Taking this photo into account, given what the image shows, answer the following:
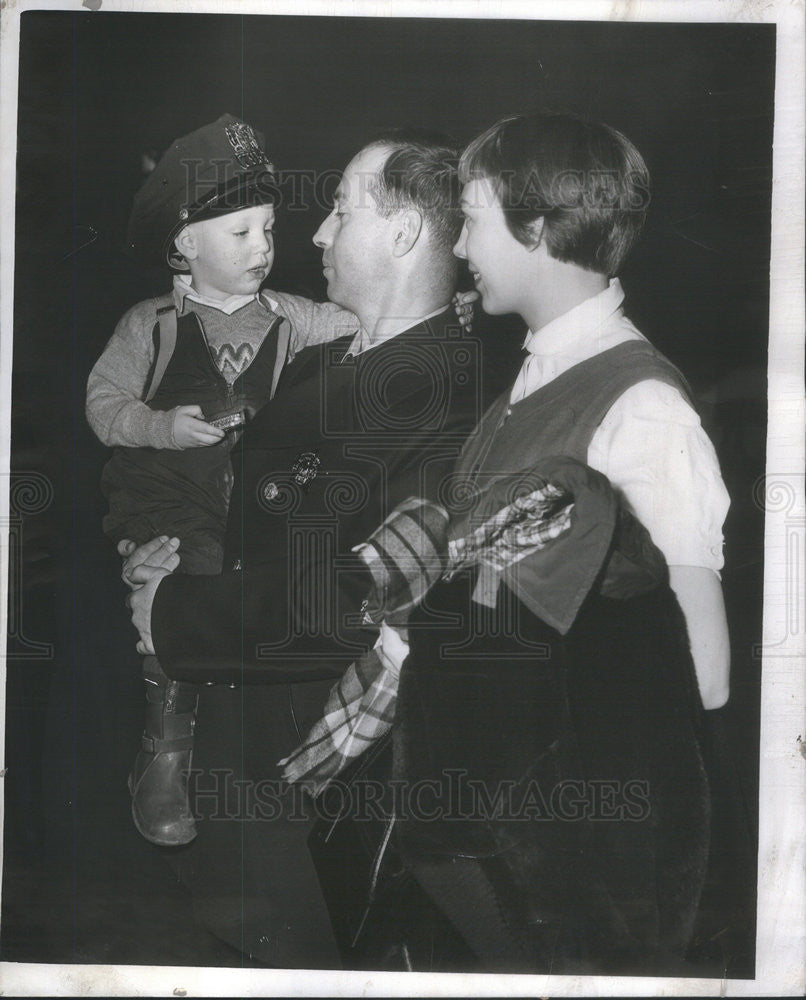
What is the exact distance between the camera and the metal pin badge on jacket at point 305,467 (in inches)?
61.7

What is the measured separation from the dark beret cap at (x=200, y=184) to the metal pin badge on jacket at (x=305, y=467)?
0.44 m

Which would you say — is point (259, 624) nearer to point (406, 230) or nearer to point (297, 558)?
point (297, 558)

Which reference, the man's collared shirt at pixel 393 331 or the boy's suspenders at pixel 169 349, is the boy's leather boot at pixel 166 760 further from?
the man's collared shirt at pixel 393 331

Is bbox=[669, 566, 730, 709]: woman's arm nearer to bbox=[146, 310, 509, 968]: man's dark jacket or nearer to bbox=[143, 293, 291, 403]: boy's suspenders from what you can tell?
bbox=[146, 310, 509, 968]: man's dark jacket

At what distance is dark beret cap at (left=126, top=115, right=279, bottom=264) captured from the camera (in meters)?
Answer: 1.58

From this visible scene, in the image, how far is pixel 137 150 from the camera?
5.33ft

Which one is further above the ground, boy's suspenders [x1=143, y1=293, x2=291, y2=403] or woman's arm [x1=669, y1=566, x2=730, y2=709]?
boy's suspenders [x1=143, y1=293, x2=291, y2=403]

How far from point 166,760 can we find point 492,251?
108cm

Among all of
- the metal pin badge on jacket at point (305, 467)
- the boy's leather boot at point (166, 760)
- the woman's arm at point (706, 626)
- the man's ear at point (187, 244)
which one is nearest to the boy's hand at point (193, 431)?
the metal pin badge on jacket at point (305, 467)

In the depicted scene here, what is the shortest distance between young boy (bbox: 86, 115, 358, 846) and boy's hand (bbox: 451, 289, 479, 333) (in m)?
0.19

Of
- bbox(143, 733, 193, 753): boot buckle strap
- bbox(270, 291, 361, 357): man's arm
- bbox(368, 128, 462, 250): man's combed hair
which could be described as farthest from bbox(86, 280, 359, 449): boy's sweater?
bbox(143, 733, 193, 753): boot buckle strap

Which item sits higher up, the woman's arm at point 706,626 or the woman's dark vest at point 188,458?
the woman's dark vest at point 188,458

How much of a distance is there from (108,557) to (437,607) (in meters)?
0.61

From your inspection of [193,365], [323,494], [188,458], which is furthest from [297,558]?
[193,365]
